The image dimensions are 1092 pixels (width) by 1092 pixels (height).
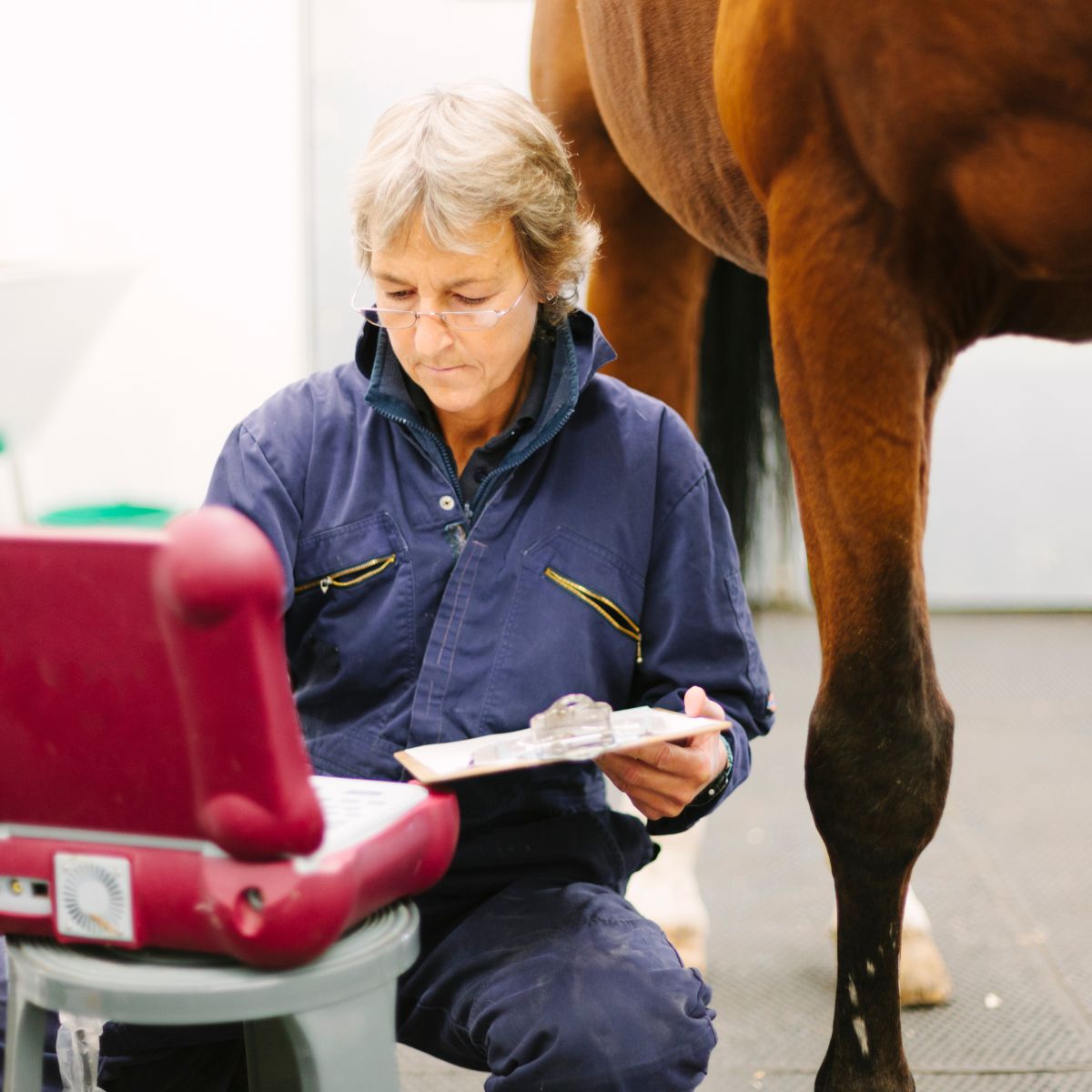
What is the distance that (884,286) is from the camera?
1215 mm

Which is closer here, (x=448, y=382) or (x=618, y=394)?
(x=448, y=382)

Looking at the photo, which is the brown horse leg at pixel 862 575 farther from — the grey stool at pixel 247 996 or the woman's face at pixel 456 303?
the grey stool at pixel 247 996

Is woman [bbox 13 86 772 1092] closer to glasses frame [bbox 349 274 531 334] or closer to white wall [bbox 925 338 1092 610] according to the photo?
glasses frame [bbox 349 274 531 334]

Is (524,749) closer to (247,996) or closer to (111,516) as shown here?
(247,996)

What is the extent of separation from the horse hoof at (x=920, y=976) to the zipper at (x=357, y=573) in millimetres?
932

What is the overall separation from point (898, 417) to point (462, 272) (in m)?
0.42

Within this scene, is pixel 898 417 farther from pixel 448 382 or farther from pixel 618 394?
pixel 448 382

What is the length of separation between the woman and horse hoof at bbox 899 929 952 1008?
68cm

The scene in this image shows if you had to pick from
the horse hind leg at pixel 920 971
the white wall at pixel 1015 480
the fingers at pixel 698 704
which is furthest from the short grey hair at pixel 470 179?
the white wall at pixel 1015 480

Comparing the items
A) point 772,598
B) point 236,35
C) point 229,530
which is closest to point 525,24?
point 236,35

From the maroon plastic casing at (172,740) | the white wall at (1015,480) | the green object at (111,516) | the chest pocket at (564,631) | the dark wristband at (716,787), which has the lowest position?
the white wall at (1015,480)

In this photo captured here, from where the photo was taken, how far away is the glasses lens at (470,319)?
1.06 metres

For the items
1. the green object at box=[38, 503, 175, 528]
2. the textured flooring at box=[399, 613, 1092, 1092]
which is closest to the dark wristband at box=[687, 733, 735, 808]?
the textured flooring at box=[399, 613, 1092, 1092]

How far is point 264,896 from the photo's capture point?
71cm
